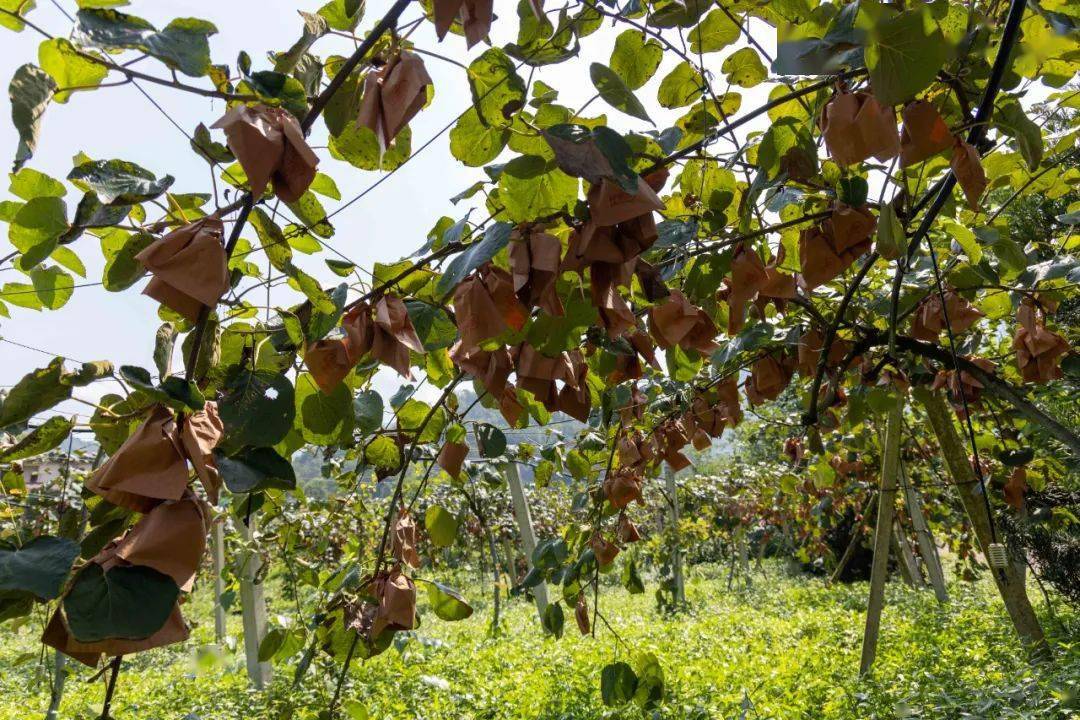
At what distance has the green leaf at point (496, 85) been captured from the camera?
51cm

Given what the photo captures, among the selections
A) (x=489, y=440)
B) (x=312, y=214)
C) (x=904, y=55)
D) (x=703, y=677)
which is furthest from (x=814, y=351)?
(x=703, y=677)

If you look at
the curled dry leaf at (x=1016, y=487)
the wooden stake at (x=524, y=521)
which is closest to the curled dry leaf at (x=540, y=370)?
the curled dry leaf at (x=1016, y=487)

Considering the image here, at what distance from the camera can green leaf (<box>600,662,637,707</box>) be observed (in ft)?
3.40

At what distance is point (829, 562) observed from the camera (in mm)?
9750

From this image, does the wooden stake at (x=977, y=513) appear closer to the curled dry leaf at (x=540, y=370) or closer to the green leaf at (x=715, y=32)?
the green leaf at (x=715, y=32)

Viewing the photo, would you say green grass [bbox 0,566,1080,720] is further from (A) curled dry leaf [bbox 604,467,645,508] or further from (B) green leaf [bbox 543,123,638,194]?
(B) green leaf [bbox 543,123,638,194]

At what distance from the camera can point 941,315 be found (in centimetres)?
106

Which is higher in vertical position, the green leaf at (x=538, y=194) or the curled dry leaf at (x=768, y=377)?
the curled dry leaf at (x=768, y=377)

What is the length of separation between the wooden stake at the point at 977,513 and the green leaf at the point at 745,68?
4.33 ft

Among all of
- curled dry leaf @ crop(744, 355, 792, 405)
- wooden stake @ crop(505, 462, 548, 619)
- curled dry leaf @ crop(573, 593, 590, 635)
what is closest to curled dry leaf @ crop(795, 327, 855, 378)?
curled dry leaf @ crop(744, 355, 792, 405)

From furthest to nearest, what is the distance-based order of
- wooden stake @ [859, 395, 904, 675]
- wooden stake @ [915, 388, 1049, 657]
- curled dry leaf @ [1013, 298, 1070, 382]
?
1. wooden stake @ [859, 395, 904, 675]
2. wooden stake @ [915, 388, 1049, 657]
3. curled dry leaf @ [1013, 298, 1070, 382]

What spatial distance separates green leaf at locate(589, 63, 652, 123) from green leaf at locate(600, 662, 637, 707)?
0.87 m

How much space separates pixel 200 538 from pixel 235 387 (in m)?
0.13

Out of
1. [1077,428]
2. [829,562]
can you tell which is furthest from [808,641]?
[829,562]
